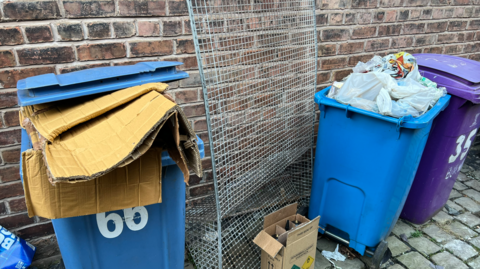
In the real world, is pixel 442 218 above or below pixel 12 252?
below

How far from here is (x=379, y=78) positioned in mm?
2098

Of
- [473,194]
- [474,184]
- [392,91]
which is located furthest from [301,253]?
[474,184]

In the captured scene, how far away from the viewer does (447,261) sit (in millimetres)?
2406

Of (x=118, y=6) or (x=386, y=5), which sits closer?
(x=118, y=6)

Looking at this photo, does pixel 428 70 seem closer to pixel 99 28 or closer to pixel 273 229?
pixel 273 229

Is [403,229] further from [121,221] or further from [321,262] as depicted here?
[121,221]

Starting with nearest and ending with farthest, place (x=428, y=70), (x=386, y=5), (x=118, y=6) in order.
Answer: (x=118, y=6)
(x=428, y=70)
(x=386, y=5)

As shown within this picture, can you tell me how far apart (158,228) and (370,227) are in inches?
61.7

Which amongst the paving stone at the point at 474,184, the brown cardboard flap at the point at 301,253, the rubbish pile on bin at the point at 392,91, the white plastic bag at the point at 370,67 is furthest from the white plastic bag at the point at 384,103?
the paving stone at the point at 474,184

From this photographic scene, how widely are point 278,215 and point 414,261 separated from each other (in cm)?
121

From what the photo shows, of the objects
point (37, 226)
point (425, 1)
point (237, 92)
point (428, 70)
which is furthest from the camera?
point (425, 1)

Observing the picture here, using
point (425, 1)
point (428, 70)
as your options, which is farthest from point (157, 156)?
point (425, 1)

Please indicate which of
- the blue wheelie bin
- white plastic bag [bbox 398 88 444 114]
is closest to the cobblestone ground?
the blue wheelie bin

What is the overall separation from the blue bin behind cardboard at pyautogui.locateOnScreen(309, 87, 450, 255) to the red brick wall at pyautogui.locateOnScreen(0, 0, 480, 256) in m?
0.85
